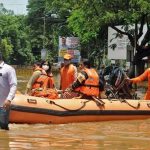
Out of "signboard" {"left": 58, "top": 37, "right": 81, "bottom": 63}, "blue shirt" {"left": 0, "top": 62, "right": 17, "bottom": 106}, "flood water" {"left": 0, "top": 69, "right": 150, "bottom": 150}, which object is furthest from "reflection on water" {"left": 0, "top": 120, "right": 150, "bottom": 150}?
"signboard" {"left": 58, "top": 37, "right": 81, "bottom": 63}

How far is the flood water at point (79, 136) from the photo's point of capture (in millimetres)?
8812

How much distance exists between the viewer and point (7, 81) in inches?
363

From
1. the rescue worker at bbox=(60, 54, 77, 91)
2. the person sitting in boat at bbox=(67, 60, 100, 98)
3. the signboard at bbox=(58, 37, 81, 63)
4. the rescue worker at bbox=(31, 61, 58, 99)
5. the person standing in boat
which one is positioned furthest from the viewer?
the signboard at bbox=(58, 37, 81, 63)

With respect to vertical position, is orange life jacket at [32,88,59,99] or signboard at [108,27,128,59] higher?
signboard at [108,27,128,59]

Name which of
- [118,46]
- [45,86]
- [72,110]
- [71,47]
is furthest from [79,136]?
[71,47]

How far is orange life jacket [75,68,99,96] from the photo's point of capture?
12.7m

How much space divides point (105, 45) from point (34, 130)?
148 feet

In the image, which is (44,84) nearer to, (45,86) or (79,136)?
(45,86)

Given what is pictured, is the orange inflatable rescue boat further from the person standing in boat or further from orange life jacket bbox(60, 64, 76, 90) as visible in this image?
the person standing in boat

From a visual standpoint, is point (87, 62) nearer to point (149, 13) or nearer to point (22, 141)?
point (22, 141)

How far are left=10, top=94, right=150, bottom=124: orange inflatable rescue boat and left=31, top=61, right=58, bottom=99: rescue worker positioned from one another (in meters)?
0.53

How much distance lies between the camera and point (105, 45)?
183ft

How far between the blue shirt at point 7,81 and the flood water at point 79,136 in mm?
773

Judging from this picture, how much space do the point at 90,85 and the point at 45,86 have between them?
3.56 ft
